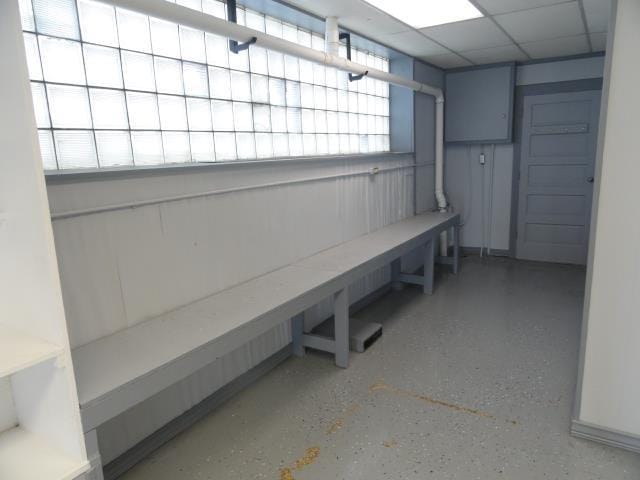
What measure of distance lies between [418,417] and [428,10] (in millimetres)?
2676

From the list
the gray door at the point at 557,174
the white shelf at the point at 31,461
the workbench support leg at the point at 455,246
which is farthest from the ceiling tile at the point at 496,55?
the white shelf at the point at 31,461

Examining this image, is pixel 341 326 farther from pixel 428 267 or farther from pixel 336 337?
pixel 428 267

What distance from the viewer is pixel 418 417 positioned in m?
2.45

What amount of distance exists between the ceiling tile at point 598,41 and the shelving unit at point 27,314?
4525mm

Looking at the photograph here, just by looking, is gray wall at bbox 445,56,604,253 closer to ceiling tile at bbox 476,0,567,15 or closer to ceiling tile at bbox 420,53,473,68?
ceiling tile at bbox 420,53,473,68

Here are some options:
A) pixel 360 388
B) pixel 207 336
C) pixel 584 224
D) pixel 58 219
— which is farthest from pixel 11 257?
pixel 584 224

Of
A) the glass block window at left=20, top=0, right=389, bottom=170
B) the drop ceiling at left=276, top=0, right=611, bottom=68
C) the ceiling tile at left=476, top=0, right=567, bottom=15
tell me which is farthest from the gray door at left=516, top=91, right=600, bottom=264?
the glass block window at left=20, top=0, right=389, bottom=170

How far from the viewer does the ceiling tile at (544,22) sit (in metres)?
3.25

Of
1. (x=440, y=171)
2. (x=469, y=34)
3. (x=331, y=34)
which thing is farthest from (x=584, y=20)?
(x=440, y=171)

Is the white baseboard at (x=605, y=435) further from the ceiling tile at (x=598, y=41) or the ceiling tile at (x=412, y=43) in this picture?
the ceiling tile at (x=598, y=41)

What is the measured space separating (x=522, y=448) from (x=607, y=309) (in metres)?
0.78

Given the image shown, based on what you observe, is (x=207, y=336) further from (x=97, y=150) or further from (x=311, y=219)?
(x=311, y=219)

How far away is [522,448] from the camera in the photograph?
2168mm

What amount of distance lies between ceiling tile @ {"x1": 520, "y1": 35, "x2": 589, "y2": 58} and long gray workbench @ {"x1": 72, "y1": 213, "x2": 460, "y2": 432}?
2.50m
